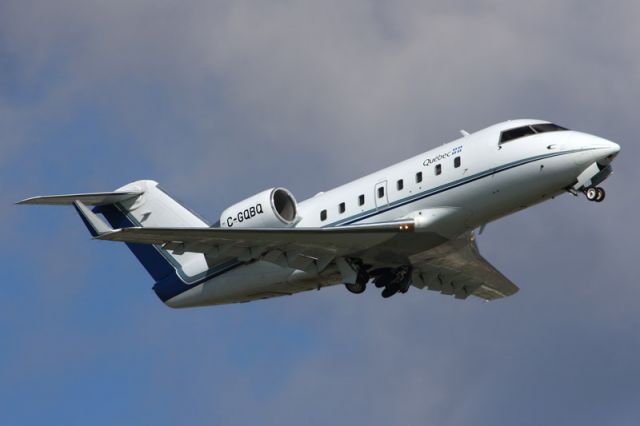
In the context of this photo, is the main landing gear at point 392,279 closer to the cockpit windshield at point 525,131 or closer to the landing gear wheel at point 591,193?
the cockpit windshield at point 525,131

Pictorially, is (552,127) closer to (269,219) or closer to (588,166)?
(588,166)

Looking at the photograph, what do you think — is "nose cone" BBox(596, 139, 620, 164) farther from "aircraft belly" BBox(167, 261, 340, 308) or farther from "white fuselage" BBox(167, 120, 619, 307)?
"aircraft belly" BBox(167, 261, 340, 308)

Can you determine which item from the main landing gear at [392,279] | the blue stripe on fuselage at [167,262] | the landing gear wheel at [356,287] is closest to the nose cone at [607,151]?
the blue stripe on fuselage at [167,262]

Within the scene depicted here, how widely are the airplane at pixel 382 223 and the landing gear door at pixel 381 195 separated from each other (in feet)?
0.08

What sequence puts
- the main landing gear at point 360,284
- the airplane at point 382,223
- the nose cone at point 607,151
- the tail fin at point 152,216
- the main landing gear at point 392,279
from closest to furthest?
the nose cone at point 607,151
the airplane at point 382,223
the main landing gear at point 360,284
the main landing gear at point 392,279
the tail fin at point 152,216


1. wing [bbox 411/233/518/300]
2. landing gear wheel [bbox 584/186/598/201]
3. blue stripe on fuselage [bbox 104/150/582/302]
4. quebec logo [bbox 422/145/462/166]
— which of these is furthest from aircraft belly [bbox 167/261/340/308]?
landing gear wheel [bbox 584/186/598/201]

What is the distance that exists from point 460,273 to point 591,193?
19.5ft

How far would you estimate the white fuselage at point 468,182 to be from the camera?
25125 mm

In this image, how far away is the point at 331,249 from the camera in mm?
26938

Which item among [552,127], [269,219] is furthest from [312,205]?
A: [552,127]

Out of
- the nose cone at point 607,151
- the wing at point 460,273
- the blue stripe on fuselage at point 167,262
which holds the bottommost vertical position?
the wing at point 460,273

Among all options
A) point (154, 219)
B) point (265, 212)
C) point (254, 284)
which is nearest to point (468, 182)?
A: point (265, 212)

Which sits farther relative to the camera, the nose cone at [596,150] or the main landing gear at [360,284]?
the main landing gear at [360,284]

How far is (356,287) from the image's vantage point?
27.7 meters
